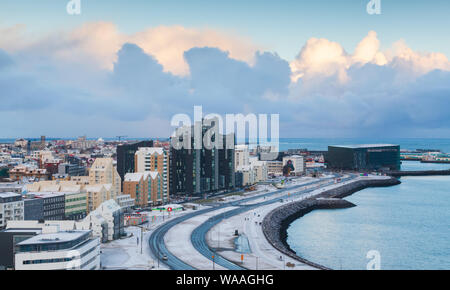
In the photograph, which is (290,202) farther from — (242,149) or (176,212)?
(242,149)

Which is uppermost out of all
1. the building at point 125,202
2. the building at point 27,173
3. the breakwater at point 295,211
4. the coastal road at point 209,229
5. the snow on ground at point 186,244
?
the building at point 27,173

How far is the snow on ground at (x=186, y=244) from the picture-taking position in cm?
2564

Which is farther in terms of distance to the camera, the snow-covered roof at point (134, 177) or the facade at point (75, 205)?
the snow-covered roof at point (134, 177)

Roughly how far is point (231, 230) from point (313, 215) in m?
19.4

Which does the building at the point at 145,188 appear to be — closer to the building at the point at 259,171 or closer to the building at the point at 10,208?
the building at the point at 10,208

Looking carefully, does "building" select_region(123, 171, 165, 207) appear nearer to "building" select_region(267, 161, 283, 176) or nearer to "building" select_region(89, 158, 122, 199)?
"building" select_region(89, 158, 122, 199)

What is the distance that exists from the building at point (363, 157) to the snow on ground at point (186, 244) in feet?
251

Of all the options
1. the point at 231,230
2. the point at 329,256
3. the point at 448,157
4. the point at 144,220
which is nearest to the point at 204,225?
the point at 231,230

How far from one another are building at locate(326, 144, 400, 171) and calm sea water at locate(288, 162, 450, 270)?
1783 inches

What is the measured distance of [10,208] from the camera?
116 ft

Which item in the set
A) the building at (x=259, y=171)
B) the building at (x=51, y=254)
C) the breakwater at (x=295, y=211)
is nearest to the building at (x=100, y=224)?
the building at (x=51, y=254)

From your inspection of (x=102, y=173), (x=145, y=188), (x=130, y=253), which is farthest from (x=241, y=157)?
(x=130, y=253)

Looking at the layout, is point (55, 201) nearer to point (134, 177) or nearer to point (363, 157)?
point (134, 177)

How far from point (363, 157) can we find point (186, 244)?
299 feet
